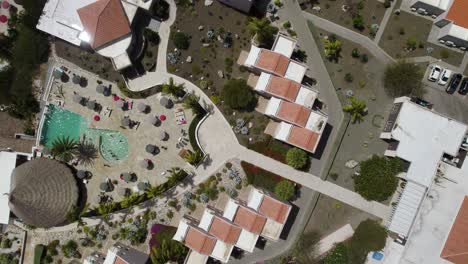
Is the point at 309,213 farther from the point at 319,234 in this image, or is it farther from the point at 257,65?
the point at 257,65

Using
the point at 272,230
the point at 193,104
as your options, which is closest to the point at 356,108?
the point at 272,230

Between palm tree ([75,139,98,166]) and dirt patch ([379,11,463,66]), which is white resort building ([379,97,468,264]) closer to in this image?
dirt patch ([379,11,463,66])

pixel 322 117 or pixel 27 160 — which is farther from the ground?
pixel 322 117

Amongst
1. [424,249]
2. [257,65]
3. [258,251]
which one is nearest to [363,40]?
[257,65]

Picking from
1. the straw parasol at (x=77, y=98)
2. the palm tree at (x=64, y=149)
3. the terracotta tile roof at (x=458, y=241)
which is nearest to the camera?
the terracotta tile roof at (x=458, y=241)

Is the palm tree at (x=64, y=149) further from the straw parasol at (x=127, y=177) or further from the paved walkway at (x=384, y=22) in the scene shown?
the paved walkway at (x=384, y=22)

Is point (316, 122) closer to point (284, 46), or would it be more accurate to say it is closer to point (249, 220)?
point (284, 46)

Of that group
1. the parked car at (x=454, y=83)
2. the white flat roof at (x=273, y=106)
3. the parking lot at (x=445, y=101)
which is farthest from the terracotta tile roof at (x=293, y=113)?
the parked car at (x=454, y=83)
